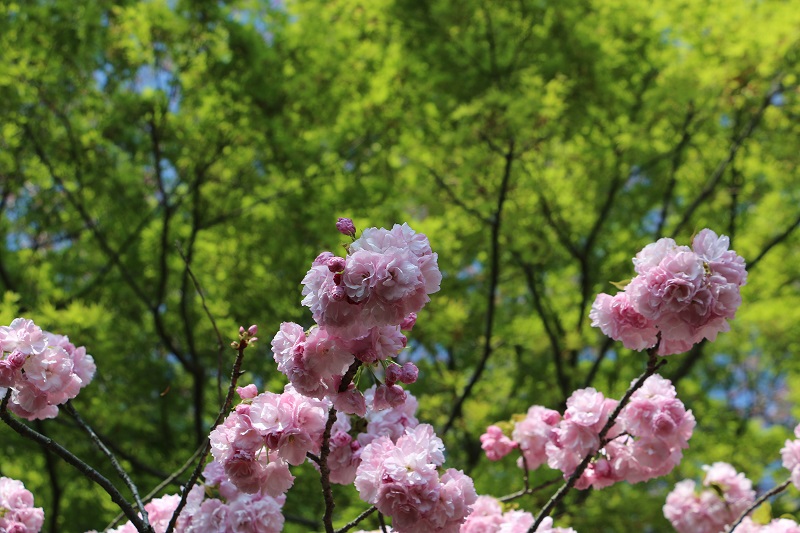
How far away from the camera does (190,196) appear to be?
645 centimetres

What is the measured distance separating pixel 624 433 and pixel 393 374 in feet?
3.15

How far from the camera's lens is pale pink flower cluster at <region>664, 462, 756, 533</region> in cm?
330

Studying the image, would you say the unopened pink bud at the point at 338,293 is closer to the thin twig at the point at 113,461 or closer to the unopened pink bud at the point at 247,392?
the unopened pink bud at the point at 247,392

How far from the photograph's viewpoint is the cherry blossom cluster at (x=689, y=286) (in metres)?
1.90

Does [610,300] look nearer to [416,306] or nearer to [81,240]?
[416,306]

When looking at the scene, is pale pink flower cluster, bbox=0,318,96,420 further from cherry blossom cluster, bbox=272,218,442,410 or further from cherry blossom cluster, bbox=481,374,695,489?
cherry blossom cluster, bbox=481,374,695,489

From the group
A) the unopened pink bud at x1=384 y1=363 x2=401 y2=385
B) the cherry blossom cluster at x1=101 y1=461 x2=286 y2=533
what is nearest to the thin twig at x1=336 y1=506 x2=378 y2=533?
the cherry blossom cluster at x1=101 y1=461 x2=286 y2=533

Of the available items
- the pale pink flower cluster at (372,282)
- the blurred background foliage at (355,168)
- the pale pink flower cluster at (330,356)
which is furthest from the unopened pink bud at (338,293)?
the blurred background foliage at (355,168)

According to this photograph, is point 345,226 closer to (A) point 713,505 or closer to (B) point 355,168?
(A) point 713,505

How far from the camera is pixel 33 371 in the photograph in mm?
2123

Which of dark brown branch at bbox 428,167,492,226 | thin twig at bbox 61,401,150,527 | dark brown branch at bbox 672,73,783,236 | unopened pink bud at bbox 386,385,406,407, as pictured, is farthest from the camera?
dark brown branch at bbox 672,73,783,236

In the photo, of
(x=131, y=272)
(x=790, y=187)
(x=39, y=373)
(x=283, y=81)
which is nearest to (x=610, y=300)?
(x=39, y=373)

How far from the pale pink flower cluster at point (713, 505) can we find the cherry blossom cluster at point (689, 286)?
1.56 meters

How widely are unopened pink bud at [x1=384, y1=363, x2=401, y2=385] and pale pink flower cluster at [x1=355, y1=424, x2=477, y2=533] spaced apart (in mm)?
160
